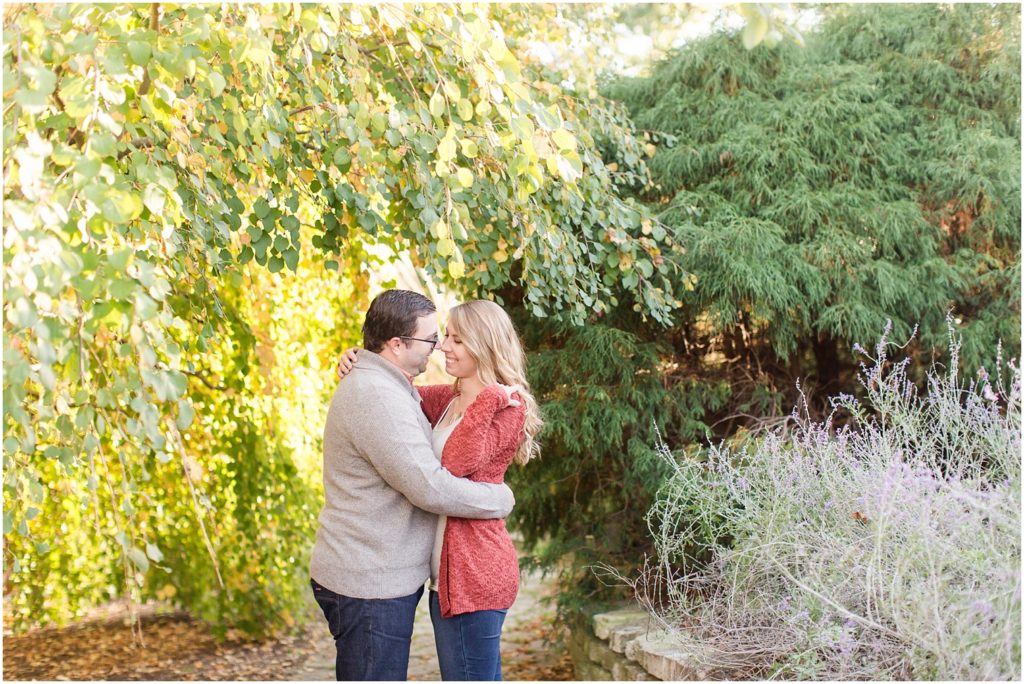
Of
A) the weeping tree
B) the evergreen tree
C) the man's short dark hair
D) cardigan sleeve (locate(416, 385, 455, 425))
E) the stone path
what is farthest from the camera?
the stone path

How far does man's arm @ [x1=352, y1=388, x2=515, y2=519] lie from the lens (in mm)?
2123

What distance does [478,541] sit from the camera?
2.24m

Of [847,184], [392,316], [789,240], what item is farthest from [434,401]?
[847,184]

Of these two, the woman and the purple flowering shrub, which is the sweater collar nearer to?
the woman

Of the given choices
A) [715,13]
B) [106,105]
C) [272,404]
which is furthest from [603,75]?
[106,105]

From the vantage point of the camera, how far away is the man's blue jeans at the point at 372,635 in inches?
87.7

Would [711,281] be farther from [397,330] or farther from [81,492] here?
[81,492]

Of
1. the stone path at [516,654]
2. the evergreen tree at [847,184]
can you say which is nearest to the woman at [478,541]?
the evergreen tree at [847,184]

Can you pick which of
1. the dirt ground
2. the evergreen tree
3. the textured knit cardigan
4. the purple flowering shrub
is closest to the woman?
the textured knit cardigan

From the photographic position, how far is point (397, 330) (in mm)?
2338

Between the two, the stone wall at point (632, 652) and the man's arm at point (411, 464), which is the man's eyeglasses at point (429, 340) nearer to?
the man's arm at point (411, 464)

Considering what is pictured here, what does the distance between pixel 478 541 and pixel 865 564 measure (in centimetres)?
114

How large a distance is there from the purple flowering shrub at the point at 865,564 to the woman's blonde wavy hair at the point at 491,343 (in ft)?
3.18

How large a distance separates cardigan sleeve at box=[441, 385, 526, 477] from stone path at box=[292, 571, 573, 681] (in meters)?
2.04
